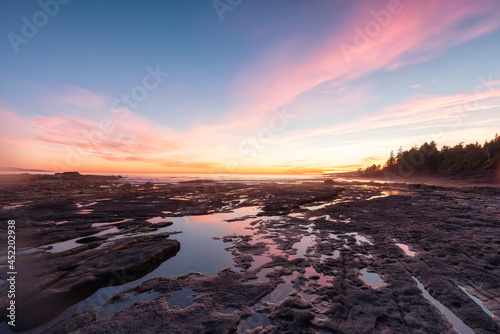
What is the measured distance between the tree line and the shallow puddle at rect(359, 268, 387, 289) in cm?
7088

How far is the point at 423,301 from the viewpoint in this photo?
18.4 feet

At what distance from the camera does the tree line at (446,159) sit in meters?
55.6

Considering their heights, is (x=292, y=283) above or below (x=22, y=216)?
below

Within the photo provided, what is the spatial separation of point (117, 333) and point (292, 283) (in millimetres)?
5085

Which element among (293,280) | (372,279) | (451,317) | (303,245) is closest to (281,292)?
(293,280)

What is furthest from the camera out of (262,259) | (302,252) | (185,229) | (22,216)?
(22,216)

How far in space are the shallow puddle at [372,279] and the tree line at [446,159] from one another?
7088 cm

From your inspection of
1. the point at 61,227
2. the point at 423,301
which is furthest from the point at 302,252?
the point at 61,227

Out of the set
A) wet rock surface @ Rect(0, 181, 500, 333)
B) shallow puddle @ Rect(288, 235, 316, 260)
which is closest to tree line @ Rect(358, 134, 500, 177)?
wet rock surface @ Rect(0, 181, 500, 333)

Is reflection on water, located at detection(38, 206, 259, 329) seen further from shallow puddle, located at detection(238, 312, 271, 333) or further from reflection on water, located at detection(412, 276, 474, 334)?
reflection on water, located at detection(412, 276, 474, 334)

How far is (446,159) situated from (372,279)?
311 ft

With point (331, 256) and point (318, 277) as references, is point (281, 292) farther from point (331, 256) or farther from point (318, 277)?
point (331, 256)

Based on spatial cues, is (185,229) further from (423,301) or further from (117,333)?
(423,301)

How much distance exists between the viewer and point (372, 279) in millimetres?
7023
